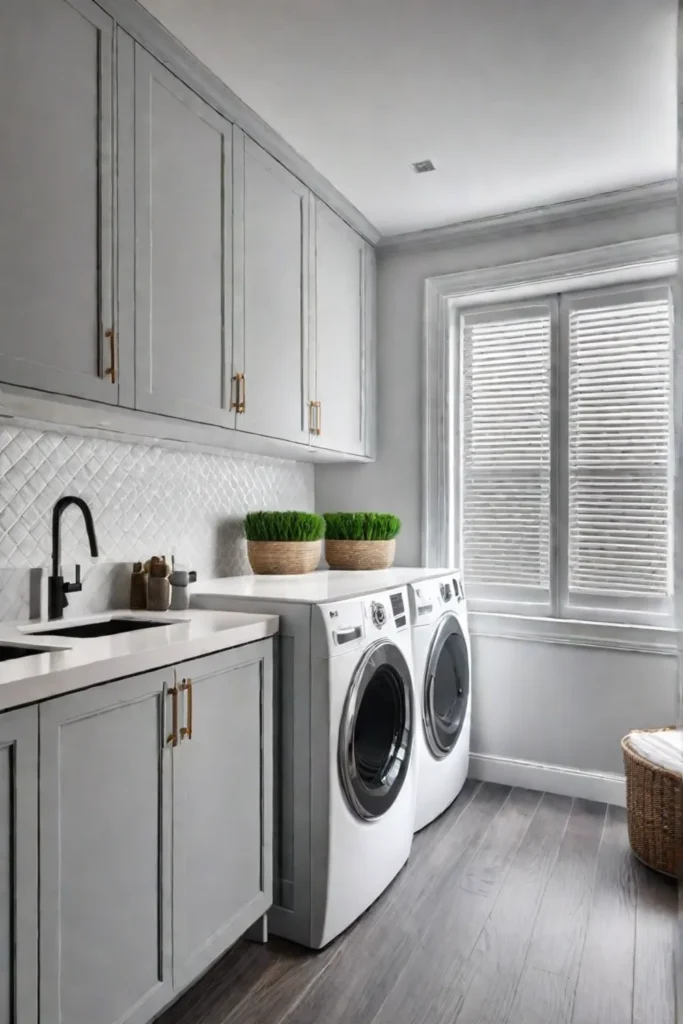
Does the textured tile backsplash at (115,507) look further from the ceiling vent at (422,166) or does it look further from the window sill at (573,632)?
the ceiling vent at (422,166)

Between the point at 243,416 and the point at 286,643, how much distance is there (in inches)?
30.8

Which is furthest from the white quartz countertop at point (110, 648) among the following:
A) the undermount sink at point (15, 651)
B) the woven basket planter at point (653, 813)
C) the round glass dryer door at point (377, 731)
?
the woven basket planter at point (653, 813)

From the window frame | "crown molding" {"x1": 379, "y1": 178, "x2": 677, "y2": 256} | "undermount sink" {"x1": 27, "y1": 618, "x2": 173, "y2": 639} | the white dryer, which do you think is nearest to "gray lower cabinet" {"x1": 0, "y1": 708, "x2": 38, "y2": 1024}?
"undermount sink" {"x1": 27, "y1": 618, "x2": 173, "y2": 639}

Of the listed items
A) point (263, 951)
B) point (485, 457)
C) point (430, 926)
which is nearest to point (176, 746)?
point (263, 951)

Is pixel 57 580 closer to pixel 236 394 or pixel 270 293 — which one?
pixel 236 394

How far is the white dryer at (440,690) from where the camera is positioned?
264 cm

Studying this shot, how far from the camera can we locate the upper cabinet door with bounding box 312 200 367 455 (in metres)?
2.86

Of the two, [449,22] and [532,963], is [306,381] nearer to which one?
[449,22]

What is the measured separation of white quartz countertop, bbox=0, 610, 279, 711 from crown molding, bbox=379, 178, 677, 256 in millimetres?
2114

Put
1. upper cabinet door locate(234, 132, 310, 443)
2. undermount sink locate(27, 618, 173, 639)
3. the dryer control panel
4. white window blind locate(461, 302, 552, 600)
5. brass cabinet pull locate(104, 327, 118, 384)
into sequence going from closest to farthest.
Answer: brass cabinet pull locate(104, 327, 118, 384) < undermount sink locate(27, 618, 173, 639) < upper cabinet door locate(234, 132, 310, 443) < the dryer control panel < white window blind locate(461, 302, 552, 600)

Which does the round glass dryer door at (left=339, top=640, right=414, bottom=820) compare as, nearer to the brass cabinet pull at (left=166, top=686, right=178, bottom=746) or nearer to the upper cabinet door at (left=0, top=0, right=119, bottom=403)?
the brass cabinet pull at (left=166, top=686, right=178, bottom=746)

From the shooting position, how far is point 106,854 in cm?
143

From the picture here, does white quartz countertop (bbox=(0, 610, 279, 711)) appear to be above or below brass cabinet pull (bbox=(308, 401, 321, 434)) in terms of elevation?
below

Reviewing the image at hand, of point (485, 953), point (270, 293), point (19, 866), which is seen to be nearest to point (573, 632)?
point (485, 953)
